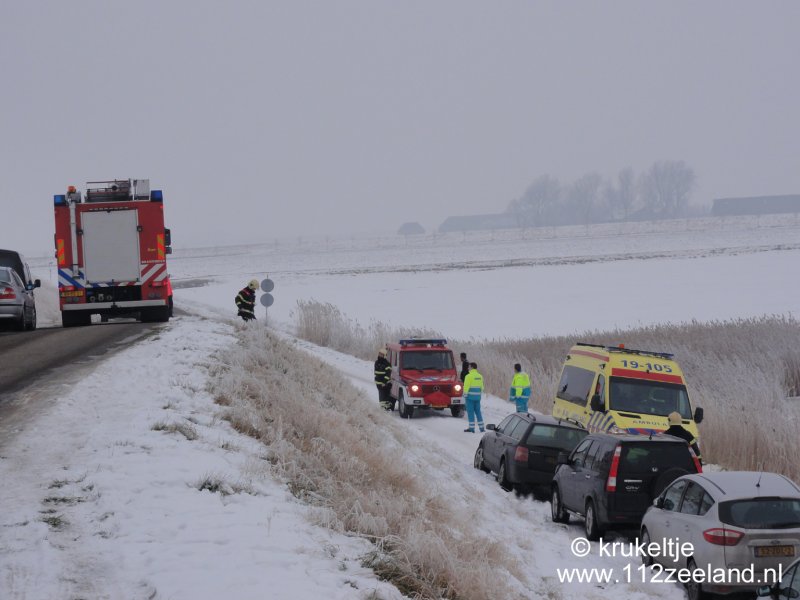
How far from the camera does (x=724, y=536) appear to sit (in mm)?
9180

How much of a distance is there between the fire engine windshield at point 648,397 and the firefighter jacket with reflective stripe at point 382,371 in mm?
9032

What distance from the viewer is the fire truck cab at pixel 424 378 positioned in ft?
78.6

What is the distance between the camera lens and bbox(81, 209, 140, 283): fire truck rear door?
75.2ft

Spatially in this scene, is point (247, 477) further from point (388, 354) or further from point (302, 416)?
point (388, 354)

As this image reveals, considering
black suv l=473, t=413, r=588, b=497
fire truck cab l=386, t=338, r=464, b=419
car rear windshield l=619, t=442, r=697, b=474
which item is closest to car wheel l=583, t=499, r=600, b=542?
car rear windshield l=619, t=442, r=697, b=474

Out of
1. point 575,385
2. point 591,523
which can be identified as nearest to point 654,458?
point 591,523

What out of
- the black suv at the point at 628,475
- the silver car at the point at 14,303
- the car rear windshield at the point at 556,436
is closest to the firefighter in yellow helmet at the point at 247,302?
the silver car at the point at 14,303

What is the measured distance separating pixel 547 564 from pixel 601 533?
2121 mm

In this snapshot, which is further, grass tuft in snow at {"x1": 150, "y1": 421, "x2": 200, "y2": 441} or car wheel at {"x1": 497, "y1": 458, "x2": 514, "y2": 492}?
car wheel at {"x1": 497, "y1": 458, "x2": 514, "y2": 492}

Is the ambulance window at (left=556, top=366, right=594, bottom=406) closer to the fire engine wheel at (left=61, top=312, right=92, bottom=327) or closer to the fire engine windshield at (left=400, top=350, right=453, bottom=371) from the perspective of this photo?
the fire engine windshield at (left=400, top=350, right=453, bottom=371)

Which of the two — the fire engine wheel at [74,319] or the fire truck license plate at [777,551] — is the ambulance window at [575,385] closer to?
the fire truck license plate at [777,551]

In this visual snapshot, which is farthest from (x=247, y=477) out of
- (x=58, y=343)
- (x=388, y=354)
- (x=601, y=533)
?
(x=388, y=354)

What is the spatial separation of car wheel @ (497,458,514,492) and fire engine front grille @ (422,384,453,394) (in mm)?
7247

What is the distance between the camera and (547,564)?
10.7 metres
